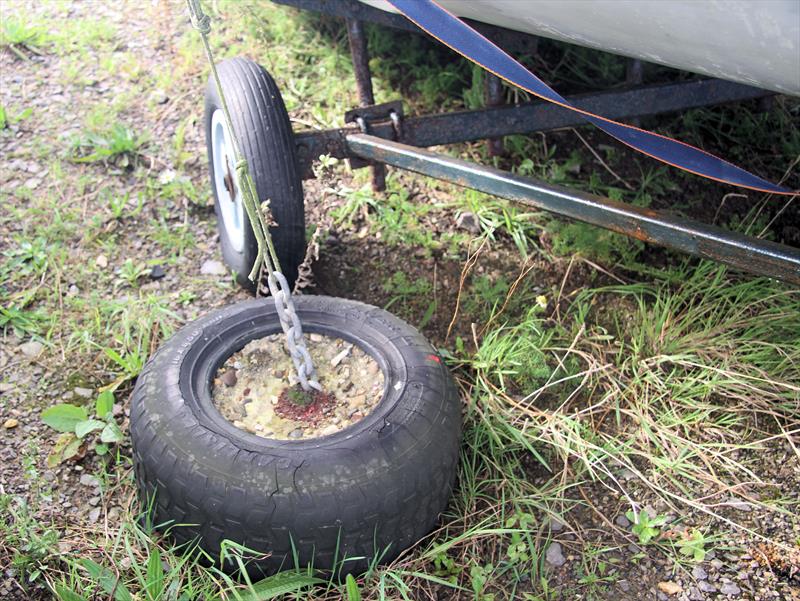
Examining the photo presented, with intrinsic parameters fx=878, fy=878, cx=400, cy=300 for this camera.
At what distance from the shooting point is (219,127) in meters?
2.83

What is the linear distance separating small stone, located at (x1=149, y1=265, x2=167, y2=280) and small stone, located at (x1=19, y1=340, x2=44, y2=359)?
16.7 inches

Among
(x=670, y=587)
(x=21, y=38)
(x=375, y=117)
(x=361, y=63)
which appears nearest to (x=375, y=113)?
(x=375, y=117)

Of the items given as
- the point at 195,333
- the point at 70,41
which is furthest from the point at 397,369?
the point at 70,41

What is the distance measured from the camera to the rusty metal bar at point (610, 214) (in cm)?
200

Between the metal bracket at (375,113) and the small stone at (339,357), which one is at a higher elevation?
the metal bracket at (375,113)

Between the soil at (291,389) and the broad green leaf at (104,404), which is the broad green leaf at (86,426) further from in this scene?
the soil at (291,389)

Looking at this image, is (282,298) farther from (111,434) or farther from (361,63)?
(361,63)

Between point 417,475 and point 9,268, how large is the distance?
1611 mm

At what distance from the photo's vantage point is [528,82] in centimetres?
193

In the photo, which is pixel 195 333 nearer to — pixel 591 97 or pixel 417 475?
pixel 417 475

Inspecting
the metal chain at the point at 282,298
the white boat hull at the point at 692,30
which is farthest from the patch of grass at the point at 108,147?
the white boat hull at the point at 692,30

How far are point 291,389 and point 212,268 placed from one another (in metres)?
0.87

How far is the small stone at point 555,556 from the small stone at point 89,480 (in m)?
1.11

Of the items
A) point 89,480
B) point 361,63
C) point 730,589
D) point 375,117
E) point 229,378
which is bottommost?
point 730,589
